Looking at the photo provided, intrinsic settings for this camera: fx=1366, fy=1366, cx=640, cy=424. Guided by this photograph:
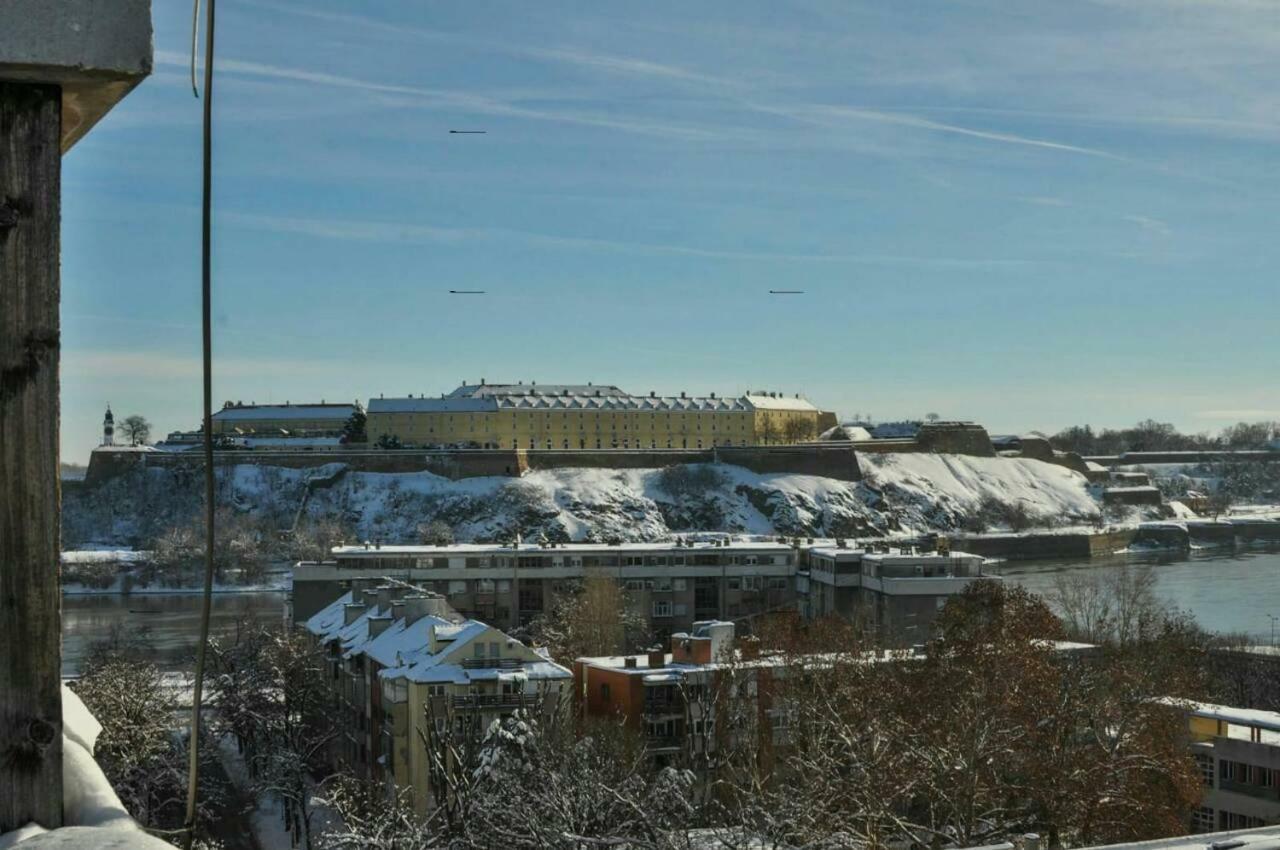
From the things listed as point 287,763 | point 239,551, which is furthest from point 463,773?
point 239,551

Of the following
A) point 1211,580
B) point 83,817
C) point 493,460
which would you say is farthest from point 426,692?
point 493,460

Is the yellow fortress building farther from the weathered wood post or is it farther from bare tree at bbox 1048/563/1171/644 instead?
the weathered wood post

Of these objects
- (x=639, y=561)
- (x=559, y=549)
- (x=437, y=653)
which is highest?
(x=559, y=549)

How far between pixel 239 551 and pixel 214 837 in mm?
27153

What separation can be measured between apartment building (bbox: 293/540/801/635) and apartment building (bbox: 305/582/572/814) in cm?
826

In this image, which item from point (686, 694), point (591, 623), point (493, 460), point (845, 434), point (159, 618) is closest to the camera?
point (686, 694)

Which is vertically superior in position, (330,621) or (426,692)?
(330,621)

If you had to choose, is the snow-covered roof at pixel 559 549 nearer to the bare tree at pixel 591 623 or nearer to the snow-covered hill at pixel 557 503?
the bare tree at pixel 591 623

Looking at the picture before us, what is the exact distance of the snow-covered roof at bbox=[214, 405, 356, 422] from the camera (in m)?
59.9

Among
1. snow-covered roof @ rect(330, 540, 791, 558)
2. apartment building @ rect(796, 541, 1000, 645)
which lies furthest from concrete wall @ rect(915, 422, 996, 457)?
apartment building @ rect(796, 541, 1000, 645)

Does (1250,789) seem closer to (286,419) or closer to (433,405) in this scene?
(433,405)

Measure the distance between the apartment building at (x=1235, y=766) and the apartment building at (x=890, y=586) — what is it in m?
6.66

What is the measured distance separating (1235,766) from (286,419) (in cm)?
5215

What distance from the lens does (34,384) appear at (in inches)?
33.9
